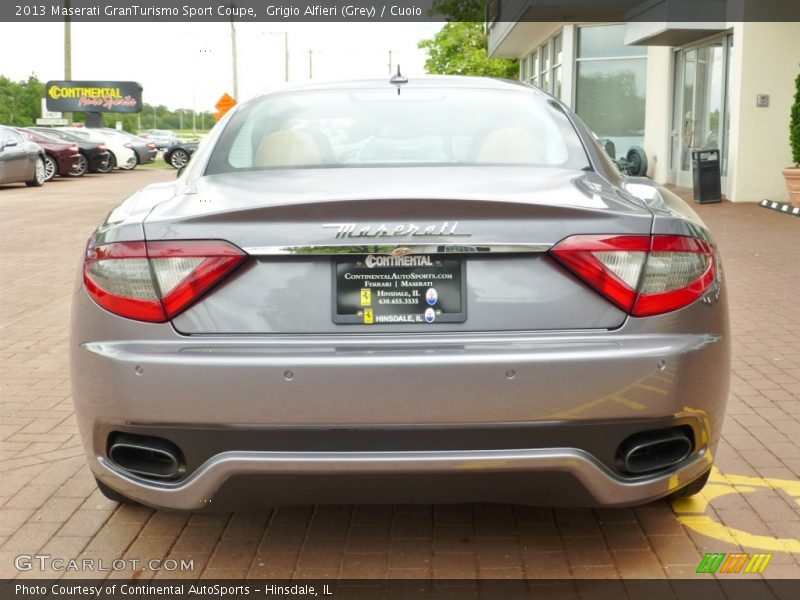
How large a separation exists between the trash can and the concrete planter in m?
1.53

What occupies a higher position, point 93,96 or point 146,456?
point 93,96

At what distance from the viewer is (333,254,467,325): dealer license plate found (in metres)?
3.07

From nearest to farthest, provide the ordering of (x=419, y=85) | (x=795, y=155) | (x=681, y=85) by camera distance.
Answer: (x=419, y=85) → (x=795, y=155) → (x=681, y=85)

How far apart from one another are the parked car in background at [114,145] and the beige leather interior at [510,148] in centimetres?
3062

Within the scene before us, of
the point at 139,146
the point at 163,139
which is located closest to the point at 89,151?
the point at 139,146

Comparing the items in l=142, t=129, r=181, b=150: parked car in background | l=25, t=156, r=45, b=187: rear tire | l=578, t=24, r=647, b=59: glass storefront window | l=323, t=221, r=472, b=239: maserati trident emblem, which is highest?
l=578, t=24, r=647, b=59: glass storefront window

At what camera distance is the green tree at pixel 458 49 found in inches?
2606

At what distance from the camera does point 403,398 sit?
9.81ft

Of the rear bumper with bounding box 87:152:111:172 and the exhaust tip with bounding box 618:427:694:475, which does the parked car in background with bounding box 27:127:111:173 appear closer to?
the rear bumper with bounding box 87:152:111:172

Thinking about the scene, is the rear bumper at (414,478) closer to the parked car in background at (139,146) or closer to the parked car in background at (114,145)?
the parked car in background at (114,145)

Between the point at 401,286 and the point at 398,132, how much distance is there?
1204 millimetres

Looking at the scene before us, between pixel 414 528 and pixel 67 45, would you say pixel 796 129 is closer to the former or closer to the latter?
pixel 414 528

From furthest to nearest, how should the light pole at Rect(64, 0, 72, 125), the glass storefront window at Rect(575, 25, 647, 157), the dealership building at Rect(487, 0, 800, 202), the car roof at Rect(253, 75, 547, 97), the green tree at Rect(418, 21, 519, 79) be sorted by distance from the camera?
the green tree at Rect(418, 21, 519, 79), the light pole at Rect(64, 0, 72, 125), the glass storefront window at Rect(575, 25, 647, 157), the dealership building at Rect(487, 0, 800, 202), the car roof at Rect(253, 75, 547, 97)

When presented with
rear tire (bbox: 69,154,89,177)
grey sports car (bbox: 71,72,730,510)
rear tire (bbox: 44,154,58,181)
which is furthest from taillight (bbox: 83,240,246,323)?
rear tire (bbox: 69,154,89,177)
